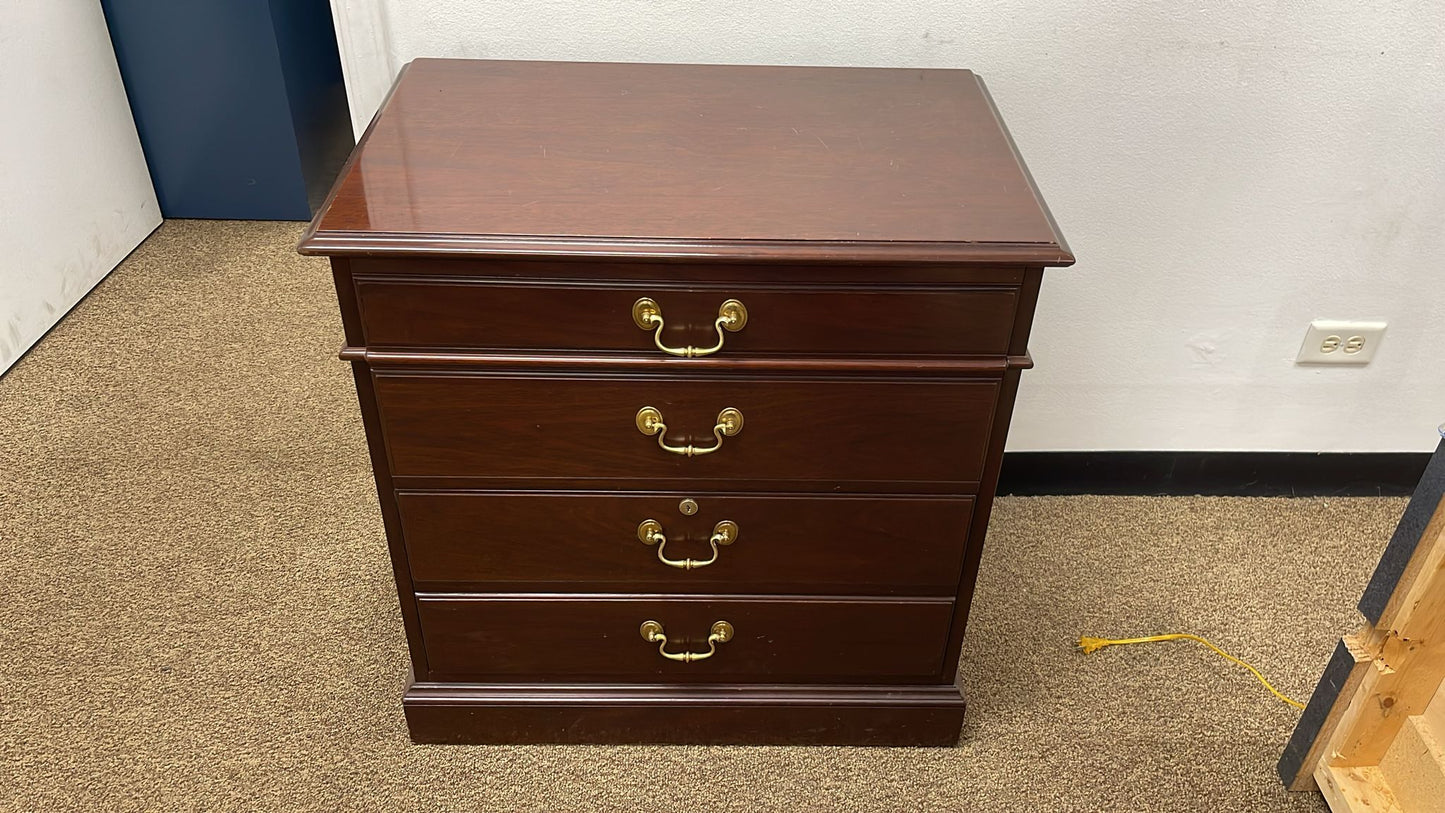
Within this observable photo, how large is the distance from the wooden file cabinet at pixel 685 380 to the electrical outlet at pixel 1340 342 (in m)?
0.80

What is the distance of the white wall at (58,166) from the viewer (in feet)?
6.90

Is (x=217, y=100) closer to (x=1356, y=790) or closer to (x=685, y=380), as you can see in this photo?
(x=685, y=380)

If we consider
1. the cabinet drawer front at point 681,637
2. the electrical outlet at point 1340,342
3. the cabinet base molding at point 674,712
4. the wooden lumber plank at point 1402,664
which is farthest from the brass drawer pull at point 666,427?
the electrical outlet at point 1340,342

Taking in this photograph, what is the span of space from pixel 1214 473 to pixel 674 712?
3.66ft

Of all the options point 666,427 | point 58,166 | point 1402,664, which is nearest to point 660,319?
point 666,427

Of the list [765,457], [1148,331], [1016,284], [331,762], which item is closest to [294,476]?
[331,762]

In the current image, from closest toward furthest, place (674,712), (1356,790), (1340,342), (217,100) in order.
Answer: (1356,790)
(674,712)
(1340,342)
(217,100)

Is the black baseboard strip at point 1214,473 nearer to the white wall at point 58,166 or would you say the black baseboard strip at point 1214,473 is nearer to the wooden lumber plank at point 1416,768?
the wooden lumber plank at point 1416,768

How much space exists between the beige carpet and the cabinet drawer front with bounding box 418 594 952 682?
14 cm

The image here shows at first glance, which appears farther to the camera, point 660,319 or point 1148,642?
point 1148,642

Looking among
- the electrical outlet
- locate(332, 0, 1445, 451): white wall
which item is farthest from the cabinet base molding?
the electrical outlet

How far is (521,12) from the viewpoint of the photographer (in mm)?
1379

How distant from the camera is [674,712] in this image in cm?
137

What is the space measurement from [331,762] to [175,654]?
34cm
